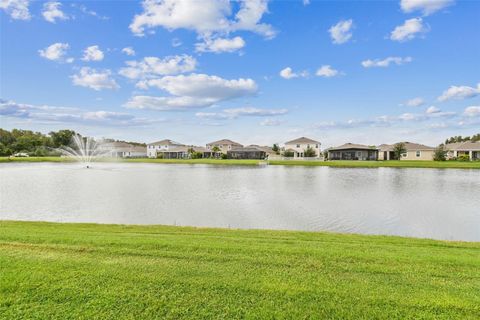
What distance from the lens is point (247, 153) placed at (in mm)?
79125

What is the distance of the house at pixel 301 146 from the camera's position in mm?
74125

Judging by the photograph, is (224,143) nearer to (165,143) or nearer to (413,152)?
(165,143)

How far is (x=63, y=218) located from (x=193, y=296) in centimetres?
1019

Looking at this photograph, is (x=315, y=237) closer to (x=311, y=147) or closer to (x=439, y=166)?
(x=439, y=166)

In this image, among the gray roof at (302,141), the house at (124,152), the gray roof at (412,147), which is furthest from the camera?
the house at (124,152)

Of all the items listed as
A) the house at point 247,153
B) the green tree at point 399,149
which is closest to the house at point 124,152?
the house at point 247,153

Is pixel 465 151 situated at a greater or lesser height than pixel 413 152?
greater

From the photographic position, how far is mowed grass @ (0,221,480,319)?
151 inches

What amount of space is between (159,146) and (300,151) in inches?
1805

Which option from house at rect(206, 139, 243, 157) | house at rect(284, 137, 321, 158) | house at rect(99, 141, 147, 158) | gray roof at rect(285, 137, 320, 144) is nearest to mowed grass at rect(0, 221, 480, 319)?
house at rect(284, 137, 321, 158)

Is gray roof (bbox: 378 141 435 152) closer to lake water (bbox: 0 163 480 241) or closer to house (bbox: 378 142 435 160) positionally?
house (bbox: 378 142 435 160)

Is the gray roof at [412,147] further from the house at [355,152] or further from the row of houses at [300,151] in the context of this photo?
the house at [355,152]

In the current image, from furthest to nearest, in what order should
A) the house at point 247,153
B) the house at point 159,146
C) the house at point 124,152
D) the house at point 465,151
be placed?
the house at point 124,152, the house at point 159,146, the house at point 247,153, the house at point 465,151

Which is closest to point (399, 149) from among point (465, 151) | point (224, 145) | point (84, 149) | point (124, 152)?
point (465, 151)
